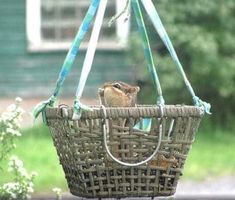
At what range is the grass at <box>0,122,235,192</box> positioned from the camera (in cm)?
731

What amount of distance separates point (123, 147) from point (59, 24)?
31.6 feet

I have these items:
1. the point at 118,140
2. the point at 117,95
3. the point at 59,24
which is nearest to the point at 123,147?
the point at 118,140

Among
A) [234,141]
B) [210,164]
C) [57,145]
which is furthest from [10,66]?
[57,145]

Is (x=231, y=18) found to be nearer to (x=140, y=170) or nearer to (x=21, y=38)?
(x=21, y=38)

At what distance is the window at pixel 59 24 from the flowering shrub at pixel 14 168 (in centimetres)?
863

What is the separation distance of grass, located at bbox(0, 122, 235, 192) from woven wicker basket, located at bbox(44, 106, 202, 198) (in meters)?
3.89

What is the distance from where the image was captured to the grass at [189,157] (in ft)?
24.0

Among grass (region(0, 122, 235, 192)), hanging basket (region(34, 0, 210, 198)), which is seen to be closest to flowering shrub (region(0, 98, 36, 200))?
hanging basket (region(34, 0, 210, 198))

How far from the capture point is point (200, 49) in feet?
32.7

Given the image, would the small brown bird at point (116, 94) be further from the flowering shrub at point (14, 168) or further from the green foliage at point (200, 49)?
the green foliage at point (200, 49)

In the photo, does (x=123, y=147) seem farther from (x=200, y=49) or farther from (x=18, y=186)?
(x=200, y=49)

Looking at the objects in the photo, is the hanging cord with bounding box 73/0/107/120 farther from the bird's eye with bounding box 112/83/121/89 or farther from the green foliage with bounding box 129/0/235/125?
the green foliage with bounding box 129/0/235/125

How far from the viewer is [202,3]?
1026 cm

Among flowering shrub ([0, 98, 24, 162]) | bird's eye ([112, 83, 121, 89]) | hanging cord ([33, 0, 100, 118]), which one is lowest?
flowering shrub ([0, 98, 24, 162])
